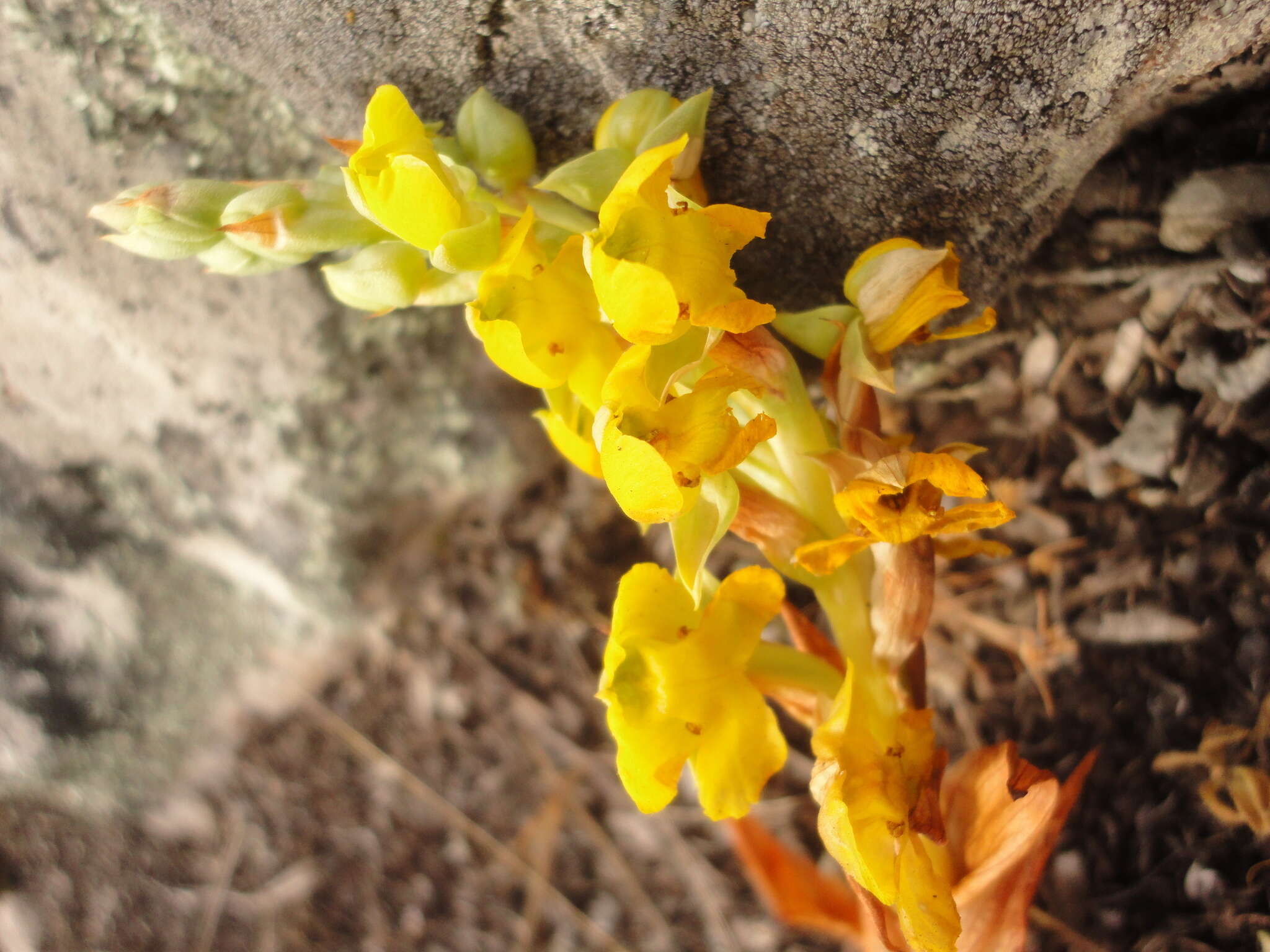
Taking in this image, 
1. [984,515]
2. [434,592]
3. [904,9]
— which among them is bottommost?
[434,592]

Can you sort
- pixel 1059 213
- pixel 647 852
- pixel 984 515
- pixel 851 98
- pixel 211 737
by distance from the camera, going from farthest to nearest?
pixel 211 737 → pixel 647 852 → pixel 1059 213 → pixel 851 98 → pixel 984 515

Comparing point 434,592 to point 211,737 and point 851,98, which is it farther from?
point 851,98

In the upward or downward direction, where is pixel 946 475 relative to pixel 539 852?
upward

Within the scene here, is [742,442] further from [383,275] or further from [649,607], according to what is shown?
[383,275]

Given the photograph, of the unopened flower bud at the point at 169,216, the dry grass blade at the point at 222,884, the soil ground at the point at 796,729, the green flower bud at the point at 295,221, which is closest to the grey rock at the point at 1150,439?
the soil ground at the point at 796,729

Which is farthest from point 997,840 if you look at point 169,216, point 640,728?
point 169,216

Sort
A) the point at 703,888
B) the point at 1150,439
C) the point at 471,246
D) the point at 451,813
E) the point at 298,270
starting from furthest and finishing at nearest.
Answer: the point at 451,813
the point at 703,888
the point at 298,270
the point at 1150,439
the point at 471,246

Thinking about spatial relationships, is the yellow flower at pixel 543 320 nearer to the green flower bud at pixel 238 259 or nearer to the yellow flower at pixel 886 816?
the green flower bud at pixel 238 259

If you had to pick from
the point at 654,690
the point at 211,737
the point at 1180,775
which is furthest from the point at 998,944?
the point at 211,737
